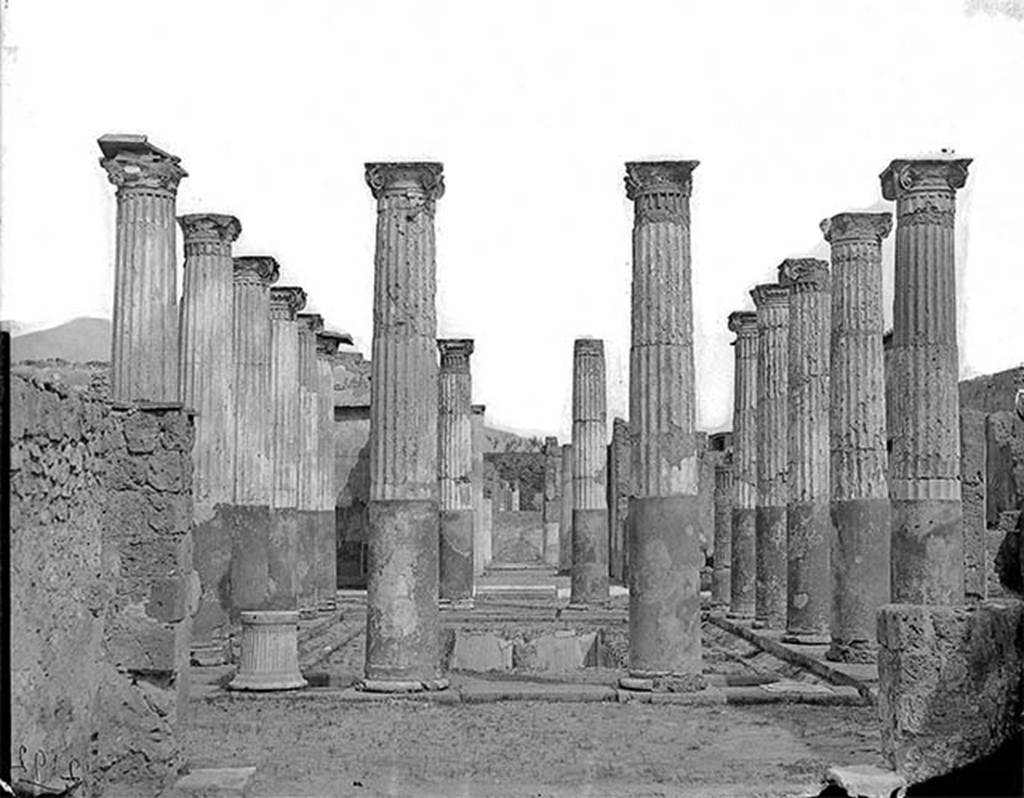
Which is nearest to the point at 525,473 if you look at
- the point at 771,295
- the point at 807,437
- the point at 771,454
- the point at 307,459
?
the point at 307,459

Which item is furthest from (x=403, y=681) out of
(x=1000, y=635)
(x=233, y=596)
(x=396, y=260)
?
(x=1000, y=635)

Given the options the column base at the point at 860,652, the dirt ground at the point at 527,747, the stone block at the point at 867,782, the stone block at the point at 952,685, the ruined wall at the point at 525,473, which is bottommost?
the dirt ground at the point at 527,747

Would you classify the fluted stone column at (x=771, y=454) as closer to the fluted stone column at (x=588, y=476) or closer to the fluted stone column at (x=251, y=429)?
the fluted stone column at (x=588, y=476)

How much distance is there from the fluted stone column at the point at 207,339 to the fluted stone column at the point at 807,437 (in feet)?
26.5

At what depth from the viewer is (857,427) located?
19141 mm

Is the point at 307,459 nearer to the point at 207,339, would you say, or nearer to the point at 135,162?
the point at 207,339

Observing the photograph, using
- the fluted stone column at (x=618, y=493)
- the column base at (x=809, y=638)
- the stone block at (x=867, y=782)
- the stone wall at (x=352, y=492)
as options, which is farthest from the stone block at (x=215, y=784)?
the stone wall at (x=352, y=492)

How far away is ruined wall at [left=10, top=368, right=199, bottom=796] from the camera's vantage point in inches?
332

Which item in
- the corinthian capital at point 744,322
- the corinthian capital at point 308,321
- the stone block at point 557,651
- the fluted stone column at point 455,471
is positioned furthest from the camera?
the fluted stone column at point 455,471

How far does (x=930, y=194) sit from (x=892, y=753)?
25.9 feet

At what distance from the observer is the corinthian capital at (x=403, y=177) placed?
53.9 feet

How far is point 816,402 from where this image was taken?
73.0 ft

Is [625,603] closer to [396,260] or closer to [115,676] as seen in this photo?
[396,260]

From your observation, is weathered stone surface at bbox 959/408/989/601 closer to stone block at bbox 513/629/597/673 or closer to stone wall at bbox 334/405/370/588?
stone block at bbox 513/629/597/673
